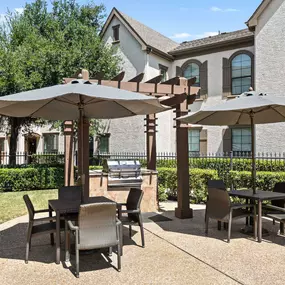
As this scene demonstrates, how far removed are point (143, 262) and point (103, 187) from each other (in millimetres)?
3805

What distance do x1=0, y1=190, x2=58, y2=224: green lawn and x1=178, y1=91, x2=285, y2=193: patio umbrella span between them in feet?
16.8

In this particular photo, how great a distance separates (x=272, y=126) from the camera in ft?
49.7

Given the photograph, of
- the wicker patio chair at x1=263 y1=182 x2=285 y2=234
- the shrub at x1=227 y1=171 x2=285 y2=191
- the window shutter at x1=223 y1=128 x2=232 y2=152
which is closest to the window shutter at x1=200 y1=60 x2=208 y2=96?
the window shutter at x1=223 y1=128 x2=232 y2=152

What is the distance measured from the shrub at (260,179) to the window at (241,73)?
329 inches

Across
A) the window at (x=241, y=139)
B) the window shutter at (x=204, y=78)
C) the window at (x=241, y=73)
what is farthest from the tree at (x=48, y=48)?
A: the window at (x=241, y=139)

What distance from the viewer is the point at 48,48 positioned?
15188 millimetres

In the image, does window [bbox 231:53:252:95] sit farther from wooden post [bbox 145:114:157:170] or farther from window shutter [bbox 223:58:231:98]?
wooden post [bbox 145:114:157:170]

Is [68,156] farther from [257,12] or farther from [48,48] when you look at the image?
[257,12]

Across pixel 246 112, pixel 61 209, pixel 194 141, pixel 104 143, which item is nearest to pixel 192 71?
pixel 194 141

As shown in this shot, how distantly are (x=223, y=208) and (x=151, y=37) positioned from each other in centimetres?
1564

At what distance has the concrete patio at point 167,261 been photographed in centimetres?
405

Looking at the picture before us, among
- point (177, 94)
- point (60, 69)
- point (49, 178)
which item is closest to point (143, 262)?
point (177, 94)

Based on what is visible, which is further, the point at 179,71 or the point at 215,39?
the point at 179,71

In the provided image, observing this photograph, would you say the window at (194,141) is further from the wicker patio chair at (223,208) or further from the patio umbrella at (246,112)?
the wicker patio chair at (223,208)
